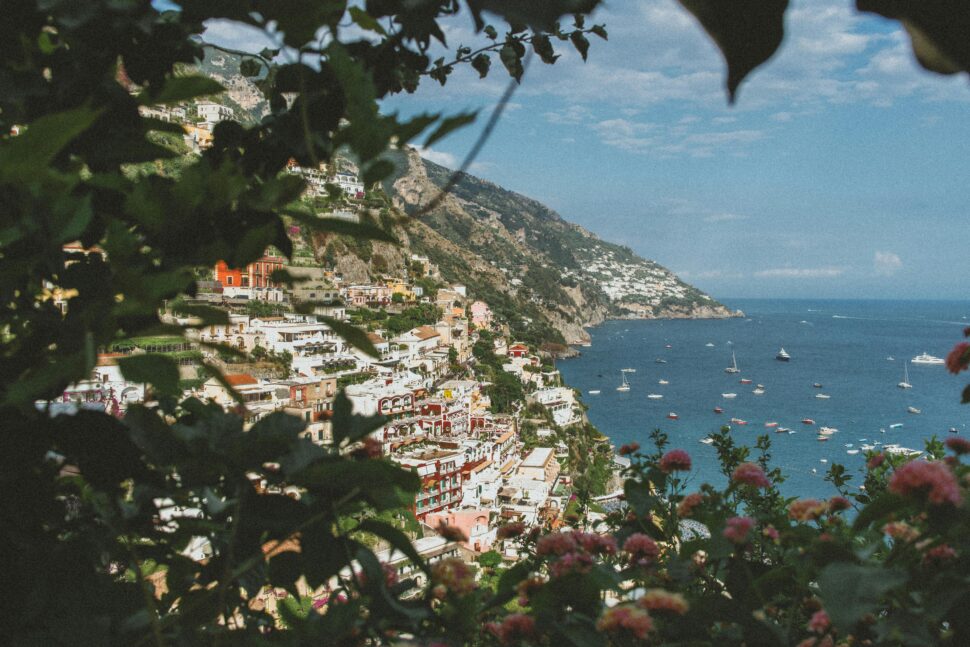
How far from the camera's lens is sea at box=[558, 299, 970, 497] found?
28609 millimetres

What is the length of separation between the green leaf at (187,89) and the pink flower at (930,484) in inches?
28.1

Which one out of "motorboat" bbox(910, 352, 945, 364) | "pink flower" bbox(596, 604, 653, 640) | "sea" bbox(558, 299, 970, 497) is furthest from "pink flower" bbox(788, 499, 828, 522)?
"motorboat" bbox(910, 352, 945, 364)

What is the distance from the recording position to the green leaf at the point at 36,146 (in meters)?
0.35

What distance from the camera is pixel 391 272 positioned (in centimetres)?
4719

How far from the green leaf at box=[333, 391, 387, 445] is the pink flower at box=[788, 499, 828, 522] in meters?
0.62

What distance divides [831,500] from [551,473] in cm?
2024

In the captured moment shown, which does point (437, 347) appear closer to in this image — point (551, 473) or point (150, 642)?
point (551, 473)

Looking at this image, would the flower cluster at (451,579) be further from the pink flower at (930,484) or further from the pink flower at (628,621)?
the pink flower at (930,484)

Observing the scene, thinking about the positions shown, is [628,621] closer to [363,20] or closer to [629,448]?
[363,20]

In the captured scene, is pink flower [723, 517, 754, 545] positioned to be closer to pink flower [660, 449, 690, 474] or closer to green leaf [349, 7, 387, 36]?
pink flower [660, 449, 690, 474]

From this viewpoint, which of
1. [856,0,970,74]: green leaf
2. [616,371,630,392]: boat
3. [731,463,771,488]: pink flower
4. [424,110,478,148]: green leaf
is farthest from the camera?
[616,371,630,392]: boat

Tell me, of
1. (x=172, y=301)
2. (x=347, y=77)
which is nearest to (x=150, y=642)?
(x=172, y=301)

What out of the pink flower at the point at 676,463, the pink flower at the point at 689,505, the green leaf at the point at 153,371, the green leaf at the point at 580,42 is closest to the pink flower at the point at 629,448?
the pink flower at the point at 676,463

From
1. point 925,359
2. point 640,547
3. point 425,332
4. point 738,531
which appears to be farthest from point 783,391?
point 738,531
